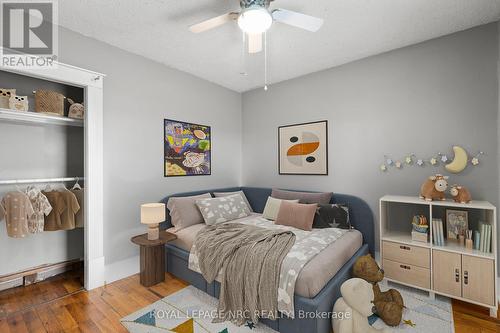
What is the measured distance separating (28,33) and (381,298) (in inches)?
150

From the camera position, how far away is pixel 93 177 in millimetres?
2365

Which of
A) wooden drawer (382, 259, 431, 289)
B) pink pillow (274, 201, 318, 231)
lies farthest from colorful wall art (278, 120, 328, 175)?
wooden drawer (382, 259, 431, 289)

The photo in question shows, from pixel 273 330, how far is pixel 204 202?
1641 mm

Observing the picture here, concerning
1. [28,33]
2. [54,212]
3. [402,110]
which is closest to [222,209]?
[54,212]

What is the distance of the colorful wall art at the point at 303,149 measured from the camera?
10.9ft

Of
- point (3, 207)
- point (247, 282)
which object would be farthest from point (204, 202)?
point (3, 207)

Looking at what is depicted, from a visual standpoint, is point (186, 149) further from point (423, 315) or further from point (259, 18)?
point (423, 315)

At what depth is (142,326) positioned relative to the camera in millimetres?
1822

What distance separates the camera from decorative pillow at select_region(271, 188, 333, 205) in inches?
121

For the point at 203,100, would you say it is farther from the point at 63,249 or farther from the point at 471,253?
the point at 471,253

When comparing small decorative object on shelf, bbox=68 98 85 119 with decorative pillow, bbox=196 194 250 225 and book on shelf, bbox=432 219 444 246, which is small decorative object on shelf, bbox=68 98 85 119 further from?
book on shelf, bbox=432 219 444 246

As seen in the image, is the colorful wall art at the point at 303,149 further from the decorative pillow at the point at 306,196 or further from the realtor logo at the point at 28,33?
the realtor logo at the point at 28,33

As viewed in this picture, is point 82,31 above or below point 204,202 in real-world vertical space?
above

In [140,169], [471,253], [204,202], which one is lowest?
[471,253]
